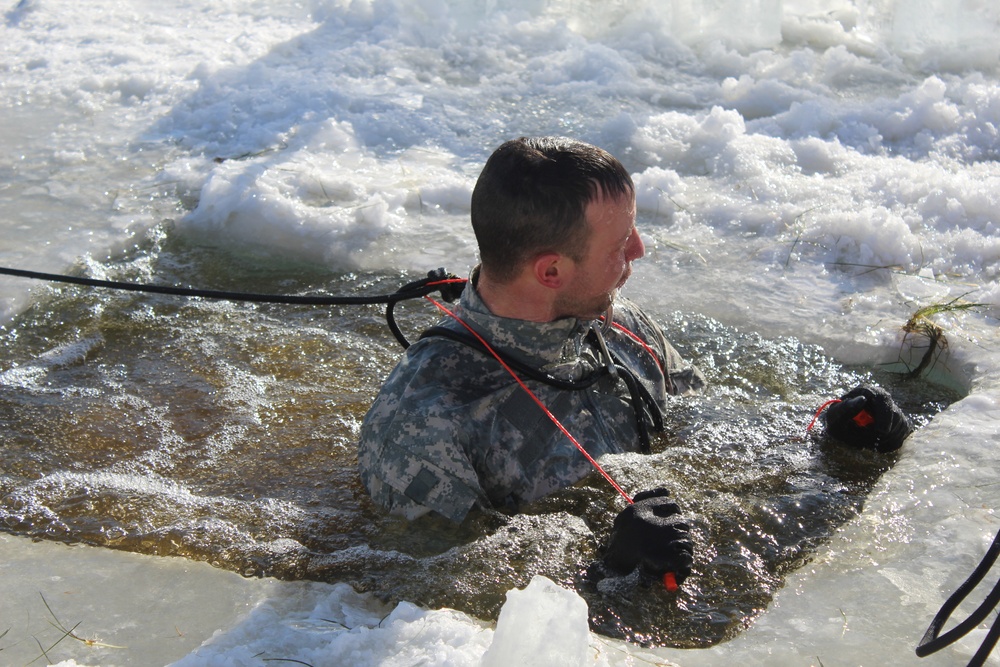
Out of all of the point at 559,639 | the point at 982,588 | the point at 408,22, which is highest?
the point at 408,22

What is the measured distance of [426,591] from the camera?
2.55m

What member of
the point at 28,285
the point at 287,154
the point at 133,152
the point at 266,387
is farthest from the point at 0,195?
the point at 266,387

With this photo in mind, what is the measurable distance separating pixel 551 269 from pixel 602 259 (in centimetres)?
15

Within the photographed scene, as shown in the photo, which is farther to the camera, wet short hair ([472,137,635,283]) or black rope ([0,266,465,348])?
black rope ([0,266,465,348])

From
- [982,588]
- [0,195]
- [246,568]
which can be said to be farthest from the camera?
[0,195]

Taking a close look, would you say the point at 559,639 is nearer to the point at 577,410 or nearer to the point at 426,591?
the point at 426,591

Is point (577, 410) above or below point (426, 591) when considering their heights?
above

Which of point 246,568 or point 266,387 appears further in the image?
point 266,387

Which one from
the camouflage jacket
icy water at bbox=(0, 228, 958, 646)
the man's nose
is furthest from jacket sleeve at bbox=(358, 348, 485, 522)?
the man's nose

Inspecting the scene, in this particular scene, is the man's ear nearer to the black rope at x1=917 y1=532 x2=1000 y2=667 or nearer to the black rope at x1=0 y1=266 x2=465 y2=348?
the black rope at x1=0 y1=266 x2=465 y2=348

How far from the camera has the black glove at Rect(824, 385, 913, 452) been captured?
304 centimetres

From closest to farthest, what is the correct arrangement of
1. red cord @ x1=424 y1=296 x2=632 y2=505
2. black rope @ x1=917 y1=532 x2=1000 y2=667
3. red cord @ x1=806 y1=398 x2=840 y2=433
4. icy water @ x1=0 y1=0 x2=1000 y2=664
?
black rope @ x1=917 y1=532 x2=1000 y2=667 < icy water @ x1=0 y1=0 x2=1000 y2=664 < red cord @ x1=424 y1=296 x2=632 y2=505 < red cord @ x1=806 y1=398 x2=840 y2=433

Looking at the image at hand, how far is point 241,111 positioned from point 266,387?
3.04 metres

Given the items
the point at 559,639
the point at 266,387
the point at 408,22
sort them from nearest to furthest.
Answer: the point at 559,639
the point at 266,387
the point at 408,22
